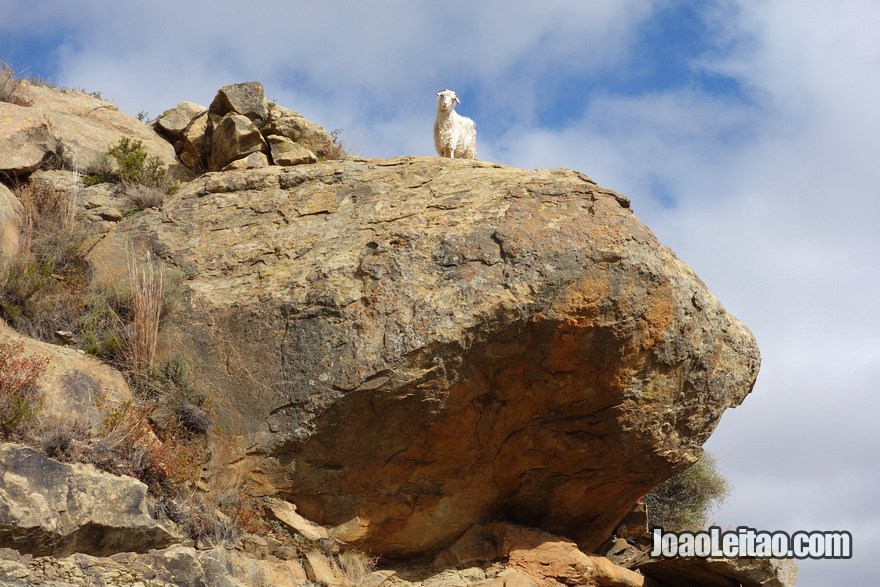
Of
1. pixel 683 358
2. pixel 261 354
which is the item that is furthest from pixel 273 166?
pixel 683 358

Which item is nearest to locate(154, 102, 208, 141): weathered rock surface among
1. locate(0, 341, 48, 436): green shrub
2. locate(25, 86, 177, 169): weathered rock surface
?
locate(25, 86, 177, 169): weathered rock surface

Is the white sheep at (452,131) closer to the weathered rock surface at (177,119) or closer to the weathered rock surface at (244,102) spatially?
the weathered rock surface at (244,102)

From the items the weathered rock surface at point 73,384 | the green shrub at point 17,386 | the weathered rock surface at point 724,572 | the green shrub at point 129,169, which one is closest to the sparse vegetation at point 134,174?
the green shrub at point 129,169

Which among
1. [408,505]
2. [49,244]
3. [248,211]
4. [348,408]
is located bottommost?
[408,505]

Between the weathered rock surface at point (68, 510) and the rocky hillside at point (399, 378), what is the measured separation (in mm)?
43

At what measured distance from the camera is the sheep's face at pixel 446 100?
13023mm

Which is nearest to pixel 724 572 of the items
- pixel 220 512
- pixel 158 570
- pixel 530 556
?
pixel 530 556

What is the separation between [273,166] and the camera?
1148 cm

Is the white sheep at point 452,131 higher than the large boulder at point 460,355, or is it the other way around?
the white sheep at point 452,131

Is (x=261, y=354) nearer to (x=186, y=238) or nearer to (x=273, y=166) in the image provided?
(x=186, y=238)

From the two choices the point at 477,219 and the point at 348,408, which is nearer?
the point at 348,408

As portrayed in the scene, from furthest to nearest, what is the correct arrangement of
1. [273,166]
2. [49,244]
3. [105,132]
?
[105,132] → [273,166] → [49,244]

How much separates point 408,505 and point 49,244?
4.75 meters

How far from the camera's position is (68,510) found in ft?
22.1
